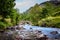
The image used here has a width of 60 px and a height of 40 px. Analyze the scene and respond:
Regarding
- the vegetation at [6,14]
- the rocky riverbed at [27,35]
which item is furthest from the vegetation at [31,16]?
the rocky riverbed at [27,35]

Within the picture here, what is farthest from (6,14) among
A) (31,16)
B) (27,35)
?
(27,35)

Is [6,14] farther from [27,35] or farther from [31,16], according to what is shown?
[27,35]

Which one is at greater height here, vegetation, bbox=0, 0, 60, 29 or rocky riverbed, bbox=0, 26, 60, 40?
vegetation, bbox=0, 0, 60, 29

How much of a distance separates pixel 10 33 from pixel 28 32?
40 cm

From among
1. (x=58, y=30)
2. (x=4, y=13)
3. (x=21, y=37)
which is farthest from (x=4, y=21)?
(x=58, y=30)

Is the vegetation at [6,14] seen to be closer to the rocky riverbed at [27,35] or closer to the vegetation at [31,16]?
the vegetation at [31,16]

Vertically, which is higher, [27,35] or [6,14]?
[6,14]

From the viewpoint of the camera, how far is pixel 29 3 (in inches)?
209

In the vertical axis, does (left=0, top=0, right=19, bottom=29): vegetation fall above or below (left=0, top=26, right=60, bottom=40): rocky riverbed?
above

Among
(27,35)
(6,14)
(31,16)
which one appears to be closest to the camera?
(27,35)

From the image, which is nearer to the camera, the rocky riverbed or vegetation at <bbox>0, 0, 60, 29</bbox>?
the rocky riverbed

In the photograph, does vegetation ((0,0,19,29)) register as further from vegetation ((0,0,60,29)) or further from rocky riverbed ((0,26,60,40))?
rocky riverbed ((0,26,60,40))

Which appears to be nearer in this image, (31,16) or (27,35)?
(27,35)

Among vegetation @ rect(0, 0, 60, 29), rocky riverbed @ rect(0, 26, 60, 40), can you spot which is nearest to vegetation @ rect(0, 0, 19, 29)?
vegetation @ rect(0, 0, 60, 29)
